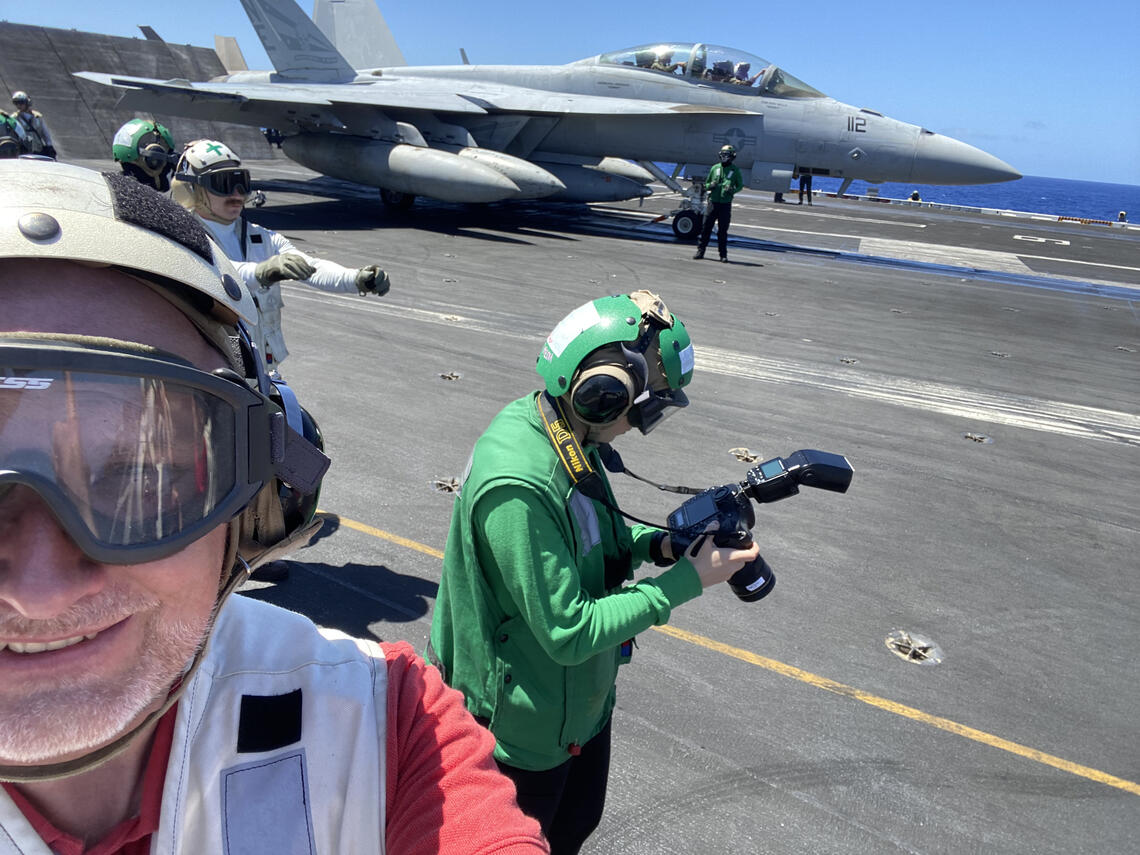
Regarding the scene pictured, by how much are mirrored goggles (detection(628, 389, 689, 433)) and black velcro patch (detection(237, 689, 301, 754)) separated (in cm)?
136

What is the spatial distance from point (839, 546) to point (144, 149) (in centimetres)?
590

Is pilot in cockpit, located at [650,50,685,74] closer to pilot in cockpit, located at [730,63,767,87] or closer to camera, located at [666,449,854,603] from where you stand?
pilot in cockpit, located at [730,63,767,87]

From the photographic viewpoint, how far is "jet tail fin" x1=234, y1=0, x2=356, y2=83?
67.1 feet

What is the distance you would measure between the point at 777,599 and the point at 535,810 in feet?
8.96

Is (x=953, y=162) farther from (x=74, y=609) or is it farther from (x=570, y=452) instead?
(x=74, y=609)

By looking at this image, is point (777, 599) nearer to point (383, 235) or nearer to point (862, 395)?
point (862, 395)

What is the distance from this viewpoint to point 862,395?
8430 millimetres

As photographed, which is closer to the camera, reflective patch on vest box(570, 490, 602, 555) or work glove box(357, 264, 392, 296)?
reflective patch on vest box(570, 490, 602, 555)

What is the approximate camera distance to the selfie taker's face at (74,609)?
0.87 m

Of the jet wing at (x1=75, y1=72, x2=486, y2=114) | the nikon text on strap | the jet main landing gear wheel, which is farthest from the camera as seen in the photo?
the jet main landing gear wheel

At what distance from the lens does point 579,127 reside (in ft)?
61.6

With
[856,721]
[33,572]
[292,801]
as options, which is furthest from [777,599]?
[33,572]

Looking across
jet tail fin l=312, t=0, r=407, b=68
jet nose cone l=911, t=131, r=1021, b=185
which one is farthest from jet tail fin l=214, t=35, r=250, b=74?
jet nose cone l=911, t=131, r=1021, b=185

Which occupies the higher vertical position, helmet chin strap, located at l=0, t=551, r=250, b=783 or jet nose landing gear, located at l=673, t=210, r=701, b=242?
helmet chin strap, located at l=0, t=551, r=250, b=783
